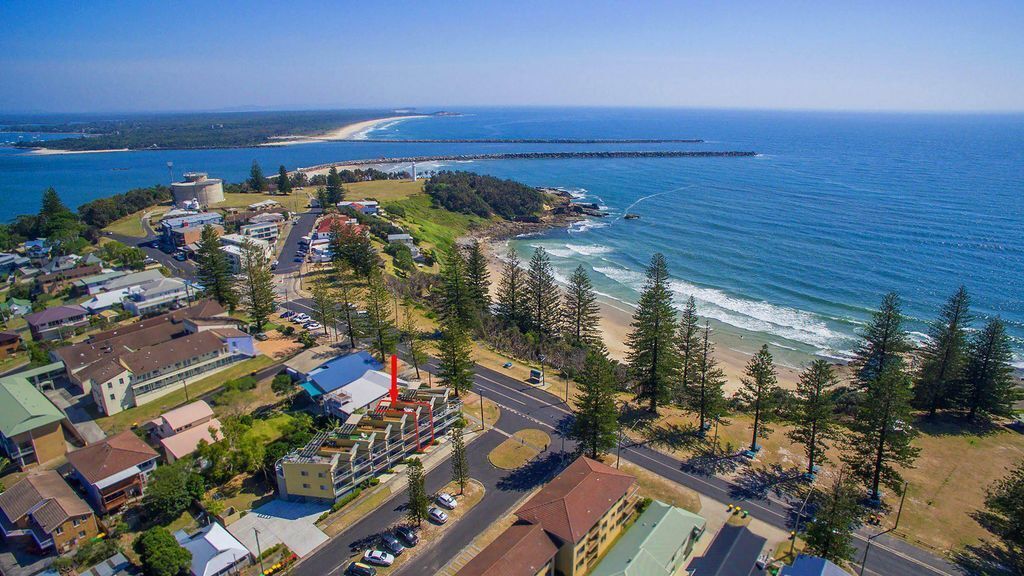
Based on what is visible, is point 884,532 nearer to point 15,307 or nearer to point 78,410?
point 78,410

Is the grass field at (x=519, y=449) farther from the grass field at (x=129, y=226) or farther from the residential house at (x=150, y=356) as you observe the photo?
the grass field at (x=129, y=226)

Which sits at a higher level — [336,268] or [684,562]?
[336,268]

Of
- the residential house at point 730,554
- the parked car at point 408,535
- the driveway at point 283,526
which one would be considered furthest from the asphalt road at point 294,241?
the residential house at point 730,554

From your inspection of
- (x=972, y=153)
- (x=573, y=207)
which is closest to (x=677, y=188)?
(x=573, y=207)

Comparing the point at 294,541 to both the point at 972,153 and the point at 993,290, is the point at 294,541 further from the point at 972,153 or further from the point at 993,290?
the point at 972,153

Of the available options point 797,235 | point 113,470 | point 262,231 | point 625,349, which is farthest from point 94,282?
point 797,235
